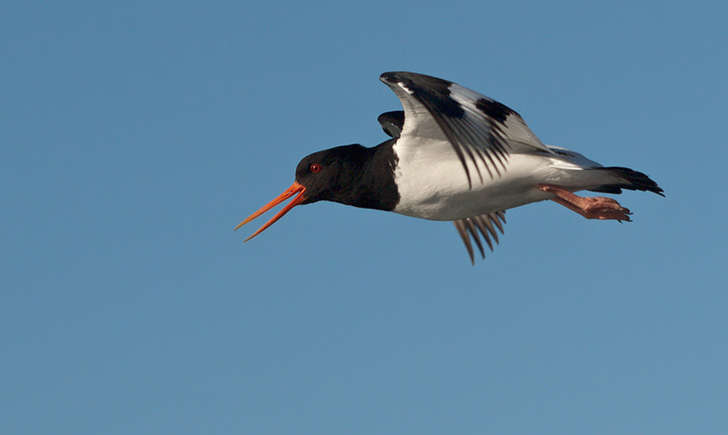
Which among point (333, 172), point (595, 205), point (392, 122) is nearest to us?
point (595, 205)

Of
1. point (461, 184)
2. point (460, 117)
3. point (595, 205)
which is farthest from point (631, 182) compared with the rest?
point (460, 117)

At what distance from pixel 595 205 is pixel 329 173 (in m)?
2.86

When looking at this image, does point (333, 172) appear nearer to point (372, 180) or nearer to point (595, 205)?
point (372, 180)

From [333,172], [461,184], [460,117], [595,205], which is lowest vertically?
[595,205]

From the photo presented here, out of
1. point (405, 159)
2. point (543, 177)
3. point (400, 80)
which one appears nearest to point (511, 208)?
point (543, 177)

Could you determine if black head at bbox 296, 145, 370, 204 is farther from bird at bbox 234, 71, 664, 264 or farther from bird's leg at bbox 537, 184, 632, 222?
bird's leg at bbox 537, 184, 632, 222

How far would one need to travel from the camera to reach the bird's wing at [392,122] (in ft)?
→ 40.7

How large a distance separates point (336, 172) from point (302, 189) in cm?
59

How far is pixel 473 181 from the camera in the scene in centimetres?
1053

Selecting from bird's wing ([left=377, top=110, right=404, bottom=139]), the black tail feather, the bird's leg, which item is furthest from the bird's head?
the black tail feather

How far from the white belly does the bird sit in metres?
0.01

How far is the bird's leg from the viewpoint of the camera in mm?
10922

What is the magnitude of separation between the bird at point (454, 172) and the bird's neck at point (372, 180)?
1 cm

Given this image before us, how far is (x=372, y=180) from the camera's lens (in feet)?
36.3
